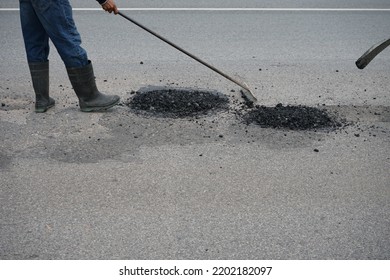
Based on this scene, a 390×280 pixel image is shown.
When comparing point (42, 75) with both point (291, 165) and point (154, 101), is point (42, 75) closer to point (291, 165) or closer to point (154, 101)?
point (154, 101)

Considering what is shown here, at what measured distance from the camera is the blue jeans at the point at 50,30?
509cm

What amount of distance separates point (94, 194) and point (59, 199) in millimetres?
248

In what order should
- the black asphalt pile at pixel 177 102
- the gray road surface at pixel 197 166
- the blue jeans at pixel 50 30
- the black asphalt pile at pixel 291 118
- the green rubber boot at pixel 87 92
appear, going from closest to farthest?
the gray road surface at pixel 197 166 → the blue jeans at pixel 50 30 → the black asphalt pile at pixel 291 118 → the green rubber boot at pixel 87 92 → the black asphalt pile at pixel 177 102

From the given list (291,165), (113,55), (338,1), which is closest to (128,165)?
(291,165)

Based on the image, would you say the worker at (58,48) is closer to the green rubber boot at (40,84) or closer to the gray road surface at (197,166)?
the green rubber boot at (40,84)

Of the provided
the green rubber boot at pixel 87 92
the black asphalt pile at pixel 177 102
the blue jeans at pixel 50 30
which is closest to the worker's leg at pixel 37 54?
the blue jeans at pixel 50 30

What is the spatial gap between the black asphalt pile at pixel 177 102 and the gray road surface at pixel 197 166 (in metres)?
0.15

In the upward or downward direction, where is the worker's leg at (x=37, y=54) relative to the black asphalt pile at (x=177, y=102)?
upward

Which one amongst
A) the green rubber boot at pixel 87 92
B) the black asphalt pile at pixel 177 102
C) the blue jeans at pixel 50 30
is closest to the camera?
the blue jeans at pixel 50 30

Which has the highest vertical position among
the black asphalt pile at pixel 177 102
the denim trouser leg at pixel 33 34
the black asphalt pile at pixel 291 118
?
the denim trouser leg at pixel 33 34

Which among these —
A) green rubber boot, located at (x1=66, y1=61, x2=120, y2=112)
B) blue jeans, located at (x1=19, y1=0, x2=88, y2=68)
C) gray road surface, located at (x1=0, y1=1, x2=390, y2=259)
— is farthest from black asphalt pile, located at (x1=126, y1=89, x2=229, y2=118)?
blue jeans, located at (x1=19, y1=0, x2=88, y2=68)

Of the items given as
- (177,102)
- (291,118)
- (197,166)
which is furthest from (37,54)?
(291,118)

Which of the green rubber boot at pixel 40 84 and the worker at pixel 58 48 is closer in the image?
the worker at pixel 58 48

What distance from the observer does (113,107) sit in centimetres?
561
